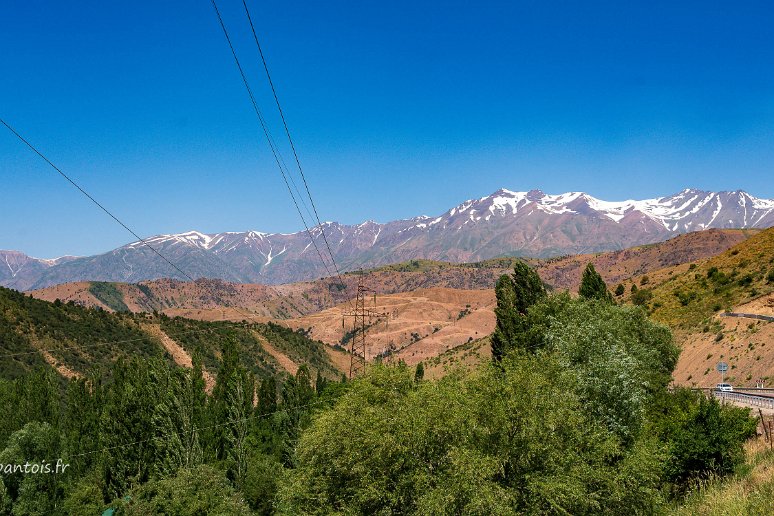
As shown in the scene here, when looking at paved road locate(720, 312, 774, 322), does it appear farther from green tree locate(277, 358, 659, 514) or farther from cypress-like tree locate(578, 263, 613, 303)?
green tree locate(277, 358, 659, 514)

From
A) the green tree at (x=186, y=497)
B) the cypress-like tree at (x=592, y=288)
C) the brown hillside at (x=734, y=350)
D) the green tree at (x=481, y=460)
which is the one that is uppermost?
the cypress-like tree at (x=592, y=288)

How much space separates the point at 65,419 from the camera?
64.7 metres

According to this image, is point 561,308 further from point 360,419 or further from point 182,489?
point 182,489

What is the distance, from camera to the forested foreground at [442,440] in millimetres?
27922

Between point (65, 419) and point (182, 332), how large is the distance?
9755cm

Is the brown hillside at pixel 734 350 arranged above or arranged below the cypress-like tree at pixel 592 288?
below

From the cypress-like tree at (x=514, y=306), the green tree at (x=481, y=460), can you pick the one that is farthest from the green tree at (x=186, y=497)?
the cypress-like tree at (x=514, y=306)

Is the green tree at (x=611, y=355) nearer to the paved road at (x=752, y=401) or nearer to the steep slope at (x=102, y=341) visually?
the paved road at (x=752, y=401)

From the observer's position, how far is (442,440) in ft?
95.8

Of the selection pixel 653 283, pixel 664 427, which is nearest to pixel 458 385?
pixel 664 427

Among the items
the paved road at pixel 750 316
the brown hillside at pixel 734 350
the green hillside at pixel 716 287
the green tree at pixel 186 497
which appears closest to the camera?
the green tree at pixel 186 497

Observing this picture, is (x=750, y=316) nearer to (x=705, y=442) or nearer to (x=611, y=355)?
(x=611, y=355)

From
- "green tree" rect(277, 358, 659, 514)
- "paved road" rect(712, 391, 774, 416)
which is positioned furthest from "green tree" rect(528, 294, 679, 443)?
"paved road" rect(712, 391, 774, 416)

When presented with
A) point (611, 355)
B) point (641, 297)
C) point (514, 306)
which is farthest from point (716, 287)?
point (611, 355)
